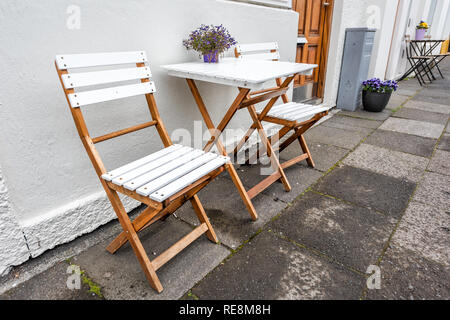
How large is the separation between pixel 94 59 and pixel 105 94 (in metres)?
0.19

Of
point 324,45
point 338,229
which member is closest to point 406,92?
point 324,45

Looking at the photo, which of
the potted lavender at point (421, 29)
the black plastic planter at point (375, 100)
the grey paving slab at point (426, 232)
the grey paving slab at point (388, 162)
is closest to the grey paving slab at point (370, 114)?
the black plastic planter at point (375, 100)

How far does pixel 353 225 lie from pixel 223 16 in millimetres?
2137

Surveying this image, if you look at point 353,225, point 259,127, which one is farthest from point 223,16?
point 353,225

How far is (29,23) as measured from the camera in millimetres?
1570

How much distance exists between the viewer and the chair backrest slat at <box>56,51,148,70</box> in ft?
4.99

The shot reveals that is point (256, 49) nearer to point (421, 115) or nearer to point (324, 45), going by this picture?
point (324, 45)

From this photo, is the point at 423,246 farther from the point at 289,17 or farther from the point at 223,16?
the point at 289,17

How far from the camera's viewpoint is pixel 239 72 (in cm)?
205

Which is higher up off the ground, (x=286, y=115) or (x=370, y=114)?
(x=286, y=115)

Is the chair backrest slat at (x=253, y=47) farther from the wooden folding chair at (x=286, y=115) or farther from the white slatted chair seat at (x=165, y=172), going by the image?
the white slatted chair seat at (x=165, y=172)

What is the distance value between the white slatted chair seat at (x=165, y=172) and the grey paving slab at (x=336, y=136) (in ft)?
8.14

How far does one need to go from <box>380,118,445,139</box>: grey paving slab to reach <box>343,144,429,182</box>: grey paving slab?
0.94 meters

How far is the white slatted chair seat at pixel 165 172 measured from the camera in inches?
56.2
